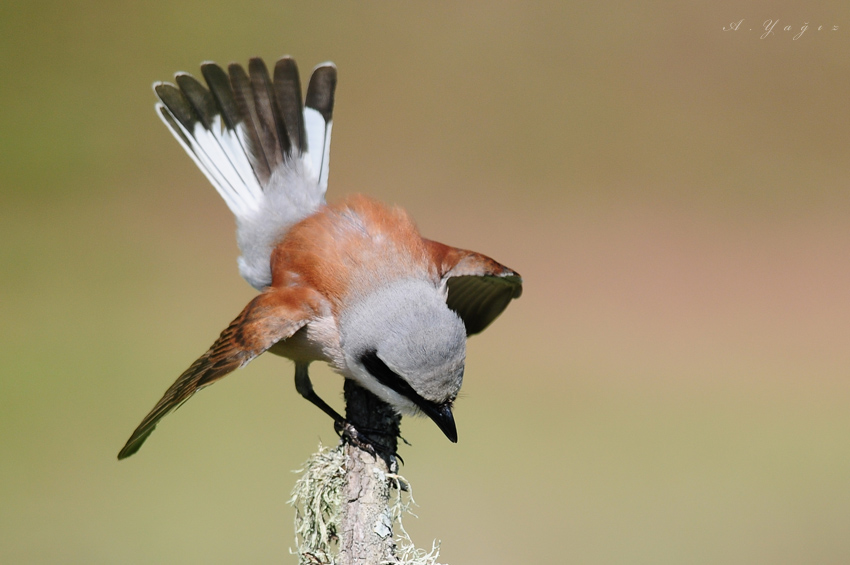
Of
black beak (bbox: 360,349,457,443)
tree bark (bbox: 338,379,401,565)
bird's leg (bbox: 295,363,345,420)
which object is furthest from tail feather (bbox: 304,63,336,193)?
tree bark (bbox: 338,379,401,565)

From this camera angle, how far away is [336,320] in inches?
95.9

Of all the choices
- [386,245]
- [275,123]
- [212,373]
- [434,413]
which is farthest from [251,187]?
[434,413]

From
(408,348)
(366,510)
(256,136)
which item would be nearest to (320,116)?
(256,136)

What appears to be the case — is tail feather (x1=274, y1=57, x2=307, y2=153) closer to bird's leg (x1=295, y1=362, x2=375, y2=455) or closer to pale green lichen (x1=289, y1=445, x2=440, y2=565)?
bird's leg (x1=295, y1=362, x2=375, y2=455)

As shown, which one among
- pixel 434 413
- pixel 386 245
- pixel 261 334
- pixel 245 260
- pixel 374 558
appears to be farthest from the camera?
pixel 245 260

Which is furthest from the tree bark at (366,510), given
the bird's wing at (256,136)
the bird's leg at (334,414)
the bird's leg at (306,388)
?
the bird's wing at (256,136)

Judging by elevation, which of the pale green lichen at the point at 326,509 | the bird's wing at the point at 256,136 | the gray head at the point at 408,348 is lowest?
the pale green lichen at the point at 326,509

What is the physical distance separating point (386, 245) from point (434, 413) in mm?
658

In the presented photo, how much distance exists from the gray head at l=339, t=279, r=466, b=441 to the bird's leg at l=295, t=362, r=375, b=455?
0.18 meters

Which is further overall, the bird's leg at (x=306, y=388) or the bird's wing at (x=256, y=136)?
the bird's wing at (x=256, y=136)

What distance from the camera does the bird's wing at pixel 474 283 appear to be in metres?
2.70

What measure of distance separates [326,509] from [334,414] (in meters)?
0.59

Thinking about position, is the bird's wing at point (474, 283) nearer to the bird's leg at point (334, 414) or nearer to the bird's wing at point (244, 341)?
the bird's wing at point (244, 341)

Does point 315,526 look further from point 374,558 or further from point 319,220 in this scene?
point 319,220
